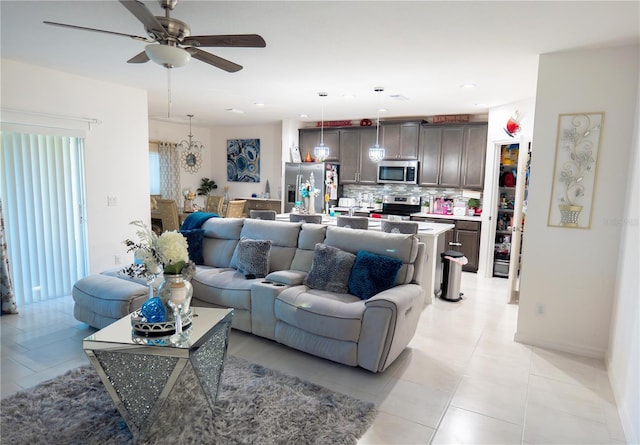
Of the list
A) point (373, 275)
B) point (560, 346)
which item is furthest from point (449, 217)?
point (373, 275)

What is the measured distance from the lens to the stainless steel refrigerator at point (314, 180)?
24.5 feet

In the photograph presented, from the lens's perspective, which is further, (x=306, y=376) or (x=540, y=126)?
(x=540, y=126)

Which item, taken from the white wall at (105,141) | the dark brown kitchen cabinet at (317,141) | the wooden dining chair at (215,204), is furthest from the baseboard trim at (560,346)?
the wooden dining chair at (215,204)

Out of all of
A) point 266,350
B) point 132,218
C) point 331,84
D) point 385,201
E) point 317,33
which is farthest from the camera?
point 385,201

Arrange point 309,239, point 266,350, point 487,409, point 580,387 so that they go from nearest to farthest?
1. point 487,409
2. point 580,387
3. point 266,350
4. point 309,239

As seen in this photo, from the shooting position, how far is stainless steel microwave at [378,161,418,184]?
6.97 m

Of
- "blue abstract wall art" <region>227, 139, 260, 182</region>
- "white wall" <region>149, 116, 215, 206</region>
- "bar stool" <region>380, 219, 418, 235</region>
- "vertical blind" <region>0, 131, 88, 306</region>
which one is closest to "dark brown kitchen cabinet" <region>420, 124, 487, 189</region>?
"bar stool" <region>380, 219, 418, 235</region>

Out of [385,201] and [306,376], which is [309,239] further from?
[385,201]

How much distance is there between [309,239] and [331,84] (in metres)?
2.01

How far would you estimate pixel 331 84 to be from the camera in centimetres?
471

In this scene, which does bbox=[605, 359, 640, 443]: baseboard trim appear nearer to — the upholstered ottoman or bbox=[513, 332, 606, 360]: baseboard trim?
bbox=[513, 332, 606, 360]: baseboard trim

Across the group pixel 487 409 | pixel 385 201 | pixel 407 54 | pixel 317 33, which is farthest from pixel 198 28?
pixel 385 201

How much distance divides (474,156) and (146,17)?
5567 mm

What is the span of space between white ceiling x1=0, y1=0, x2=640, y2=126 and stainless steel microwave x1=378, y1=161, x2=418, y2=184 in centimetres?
165
